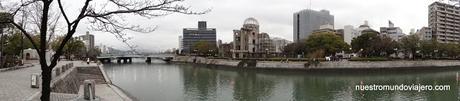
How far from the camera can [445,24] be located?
10650 centimetres

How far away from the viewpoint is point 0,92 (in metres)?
15.2

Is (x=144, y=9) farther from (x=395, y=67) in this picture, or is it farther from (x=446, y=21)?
(x=446, y=21)

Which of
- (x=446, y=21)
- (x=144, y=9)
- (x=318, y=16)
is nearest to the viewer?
(x=144, y=9)

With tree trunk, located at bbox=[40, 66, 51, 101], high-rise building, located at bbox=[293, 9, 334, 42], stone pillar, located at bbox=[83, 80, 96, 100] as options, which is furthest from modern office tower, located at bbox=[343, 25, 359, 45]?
tree trunk, located at bbox=[40, 66, 51, 101]

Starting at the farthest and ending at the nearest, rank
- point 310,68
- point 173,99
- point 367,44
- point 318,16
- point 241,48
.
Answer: point 318,16 → point 241,48 → point 367,44 → point 310,68 → point 173,99

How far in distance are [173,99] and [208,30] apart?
133498mm

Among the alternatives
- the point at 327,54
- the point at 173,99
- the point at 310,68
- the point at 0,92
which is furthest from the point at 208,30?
the point at 0,92

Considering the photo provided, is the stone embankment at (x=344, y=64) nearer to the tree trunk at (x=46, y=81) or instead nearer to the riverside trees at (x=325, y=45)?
the riverside trees at (x=325, y=45)

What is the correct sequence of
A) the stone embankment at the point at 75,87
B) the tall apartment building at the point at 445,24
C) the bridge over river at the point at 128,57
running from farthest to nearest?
1. the bridge over river at the point at 128,57
2. the tall apartment building at the point at 445,24
3. the stone embankment at the point at 75,87

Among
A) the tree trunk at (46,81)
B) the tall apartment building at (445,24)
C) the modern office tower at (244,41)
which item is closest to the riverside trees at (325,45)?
the modern office tower at (244,41)

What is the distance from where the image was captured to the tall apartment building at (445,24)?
105 meters

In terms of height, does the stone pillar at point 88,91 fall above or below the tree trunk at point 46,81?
below

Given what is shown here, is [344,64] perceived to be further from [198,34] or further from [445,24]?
[198,34]

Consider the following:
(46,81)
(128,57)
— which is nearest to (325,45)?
(128,57)
